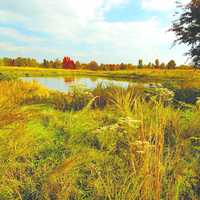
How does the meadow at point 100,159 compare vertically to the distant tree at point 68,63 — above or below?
above

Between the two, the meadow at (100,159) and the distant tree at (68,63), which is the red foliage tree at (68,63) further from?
the meadow at (100,159)

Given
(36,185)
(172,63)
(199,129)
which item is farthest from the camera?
(172,63)

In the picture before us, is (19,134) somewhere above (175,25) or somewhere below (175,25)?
below

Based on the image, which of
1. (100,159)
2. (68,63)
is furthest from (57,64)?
(100,159)

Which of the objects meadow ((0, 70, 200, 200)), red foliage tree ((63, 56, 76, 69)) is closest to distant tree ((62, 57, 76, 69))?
red foliage tree ((63, 56, 76, 69))

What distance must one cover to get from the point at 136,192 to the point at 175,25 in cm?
1358

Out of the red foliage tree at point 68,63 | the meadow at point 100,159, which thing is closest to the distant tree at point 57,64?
the red foliage tree at point 68,63

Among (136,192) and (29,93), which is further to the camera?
(29,93)

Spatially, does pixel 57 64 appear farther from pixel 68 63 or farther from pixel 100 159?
pixel 100 159

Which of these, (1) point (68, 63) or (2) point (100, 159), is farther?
(1) point (68, 63)

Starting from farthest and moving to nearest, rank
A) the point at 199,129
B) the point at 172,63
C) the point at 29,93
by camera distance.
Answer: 1. the point at 172,63
2. the point at 29,93
3. the point at 199,129

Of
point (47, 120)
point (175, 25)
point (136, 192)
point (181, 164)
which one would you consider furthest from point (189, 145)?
point (175, 25)

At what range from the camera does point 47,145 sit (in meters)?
4.30

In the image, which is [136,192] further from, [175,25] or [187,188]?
[175,25]
